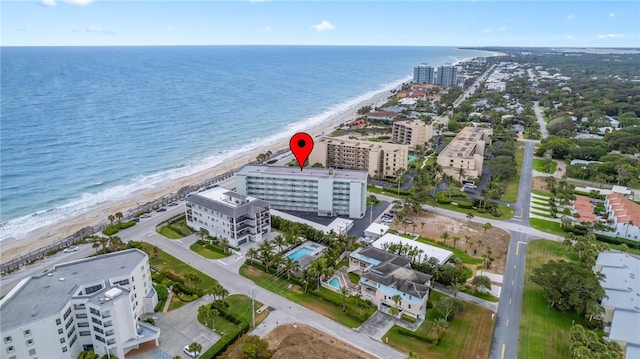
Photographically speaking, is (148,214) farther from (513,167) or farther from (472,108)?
(472,108)

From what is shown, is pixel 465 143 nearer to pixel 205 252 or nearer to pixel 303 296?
pixel 303 296

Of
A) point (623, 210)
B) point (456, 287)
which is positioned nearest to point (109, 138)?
point (456, 287)

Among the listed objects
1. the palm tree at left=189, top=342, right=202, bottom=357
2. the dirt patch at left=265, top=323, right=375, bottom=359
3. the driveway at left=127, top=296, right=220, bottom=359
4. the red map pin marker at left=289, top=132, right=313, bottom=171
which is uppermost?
the red map pin marker at left=289, top=132, right=313, bottom=171

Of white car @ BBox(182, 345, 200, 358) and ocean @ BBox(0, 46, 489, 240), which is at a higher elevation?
ocean @ BBox(0, 46, 489, 240)

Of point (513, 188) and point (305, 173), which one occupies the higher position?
point (305, 173)

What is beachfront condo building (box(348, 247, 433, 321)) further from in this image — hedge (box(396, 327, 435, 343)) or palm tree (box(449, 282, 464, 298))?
palm tree (box(449, 282, 464, 298))

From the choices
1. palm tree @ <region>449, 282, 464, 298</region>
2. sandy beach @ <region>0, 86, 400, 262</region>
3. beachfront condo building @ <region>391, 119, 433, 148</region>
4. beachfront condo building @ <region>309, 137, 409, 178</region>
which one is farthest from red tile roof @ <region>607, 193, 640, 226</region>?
sandy beach @ <region>0, 86, 400, 262</region>

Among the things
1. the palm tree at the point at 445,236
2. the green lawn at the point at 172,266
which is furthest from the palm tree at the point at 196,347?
the palm tree at the point at 445,236
